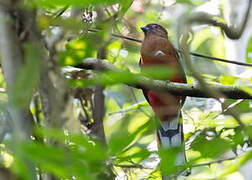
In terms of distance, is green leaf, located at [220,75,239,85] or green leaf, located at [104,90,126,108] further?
green leaf, located at [104,90,126,108]

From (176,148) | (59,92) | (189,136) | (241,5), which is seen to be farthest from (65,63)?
(241,5)

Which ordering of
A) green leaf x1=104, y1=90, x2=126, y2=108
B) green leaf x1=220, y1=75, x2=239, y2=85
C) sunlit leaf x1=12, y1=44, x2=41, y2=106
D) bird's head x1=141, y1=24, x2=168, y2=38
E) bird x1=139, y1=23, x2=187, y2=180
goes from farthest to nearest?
1. bird's head x1=141, y1=24, x2=168, y2=38
2. green leaf x1=104, y1=90, x2=126, y2=108
3. bird x1=139, y1=23, x2=187, y2=180
4. green leaf x1=220, y1=75, x2=239, y2=85
5. sunlit leaf x1=12, y1=44, x2=41, y2=106

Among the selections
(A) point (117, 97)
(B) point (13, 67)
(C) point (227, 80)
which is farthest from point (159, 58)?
(B) point (13, 67)

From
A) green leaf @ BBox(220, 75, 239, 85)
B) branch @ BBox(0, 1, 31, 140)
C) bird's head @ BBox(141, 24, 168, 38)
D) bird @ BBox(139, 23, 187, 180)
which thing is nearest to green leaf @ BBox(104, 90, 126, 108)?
bird @ BBox(139, 23, 187, 180)

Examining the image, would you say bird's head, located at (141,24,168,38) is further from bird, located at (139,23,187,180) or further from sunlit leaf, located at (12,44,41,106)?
sunlit leaf, located at (12,44,41,106)

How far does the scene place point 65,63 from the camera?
1.94ft

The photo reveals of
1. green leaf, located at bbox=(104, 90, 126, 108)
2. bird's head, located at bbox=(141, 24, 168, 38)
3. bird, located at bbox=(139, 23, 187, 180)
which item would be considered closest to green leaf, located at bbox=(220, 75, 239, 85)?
bird, located at bbox=(139, 23, 187, 180)

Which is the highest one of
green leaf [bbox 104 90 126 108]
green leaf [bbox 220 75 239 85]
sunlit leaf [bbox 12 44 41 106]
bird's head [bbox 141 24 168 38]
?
sunlit leaf [bbox 12 44 41 106]

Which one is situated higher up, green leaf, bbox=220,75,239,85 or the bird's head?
green leaf, bbox=220,75,239,85

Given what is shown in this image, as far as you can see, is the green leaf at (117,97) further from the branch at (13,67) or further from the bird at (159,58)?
the branch at (13,67)

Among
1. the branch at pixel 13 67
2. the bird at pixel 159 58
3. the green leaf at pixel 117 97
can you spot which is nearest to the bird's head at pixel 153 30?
the bird at pixel 159 58

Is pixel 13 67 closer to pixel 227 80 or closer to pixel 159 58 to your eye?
pixel 227 80

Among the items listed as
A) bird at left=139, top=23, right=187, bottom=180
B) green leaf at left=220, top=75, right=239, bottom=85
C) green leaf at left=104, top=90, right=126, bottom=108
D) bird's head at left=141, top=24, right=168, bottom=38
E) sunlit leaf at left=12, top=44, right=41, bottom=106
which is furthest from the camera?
bird's head at left=141, top=24, right=168, bottom=38

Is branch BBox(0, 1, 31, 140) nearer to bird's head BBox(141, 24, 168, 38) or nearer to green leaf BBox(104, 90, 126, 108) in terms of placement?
green leaf BBox(104, 90, 126, 108)
